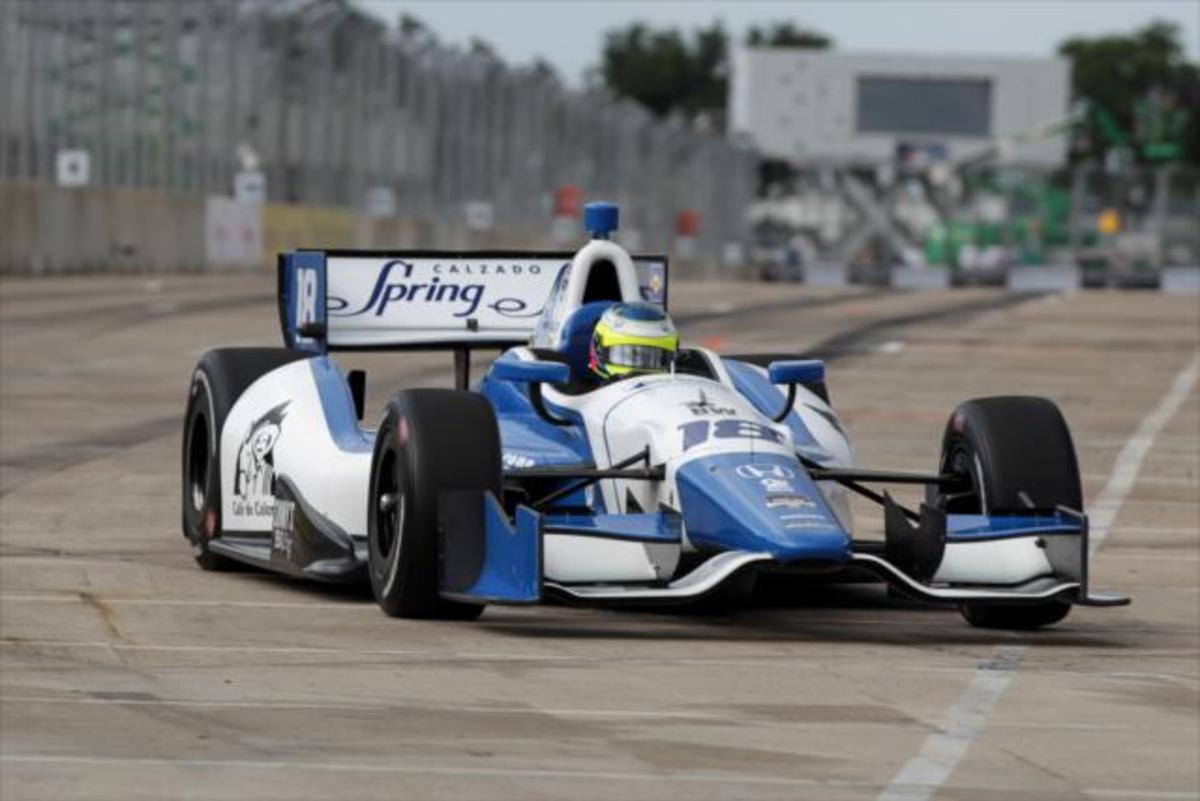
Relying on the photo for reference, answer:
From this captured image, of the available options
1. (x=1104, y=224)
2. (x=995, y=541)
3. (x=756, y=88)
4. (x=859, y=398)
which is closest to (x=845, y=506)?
Result: (x=995, y=541)

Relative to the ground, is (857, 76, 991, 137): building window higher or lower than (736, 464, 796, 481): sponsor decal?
lower

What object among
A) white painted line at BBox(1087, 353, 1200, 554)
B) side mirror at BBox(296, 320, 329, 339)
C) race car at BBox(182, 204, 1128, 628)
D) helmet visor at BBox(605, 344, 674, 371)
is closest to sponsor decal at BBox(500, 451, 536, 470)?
race car at BBox(182, 204, 1128, 628)

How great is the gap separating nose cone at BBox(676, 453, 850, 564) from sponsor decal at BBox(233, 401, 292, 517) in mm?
2418

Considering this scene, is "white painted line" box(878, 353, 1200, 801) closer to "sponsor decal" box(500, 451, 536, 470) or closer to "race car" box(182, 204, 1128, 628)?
"race car" box(182, 204, 1128, 628)

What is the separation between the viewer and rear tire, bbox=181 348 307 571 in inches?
554

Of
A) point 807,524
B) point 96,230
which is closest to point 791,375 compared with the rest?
point 807,524

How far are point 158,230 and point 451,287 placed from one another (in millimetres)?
37450

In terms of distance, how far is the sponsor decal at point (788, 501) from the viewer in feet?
37.7

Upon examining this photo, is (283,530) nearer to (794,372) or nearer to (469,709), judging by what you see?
(794,372)

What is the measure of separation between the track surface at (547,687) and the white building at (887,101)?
16575 cm

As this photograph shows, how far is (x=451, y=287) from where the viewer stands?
1592 centimetres

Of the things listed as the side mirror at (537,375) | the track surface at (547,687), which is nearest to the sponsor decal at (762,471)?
the track surface at (547,687)

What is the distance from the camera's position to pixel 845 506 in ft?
42.1

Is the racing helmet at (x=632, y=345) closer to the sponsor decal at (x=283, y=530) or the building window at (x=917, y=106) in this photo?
the sponsor decal at (x=283, y=530)
